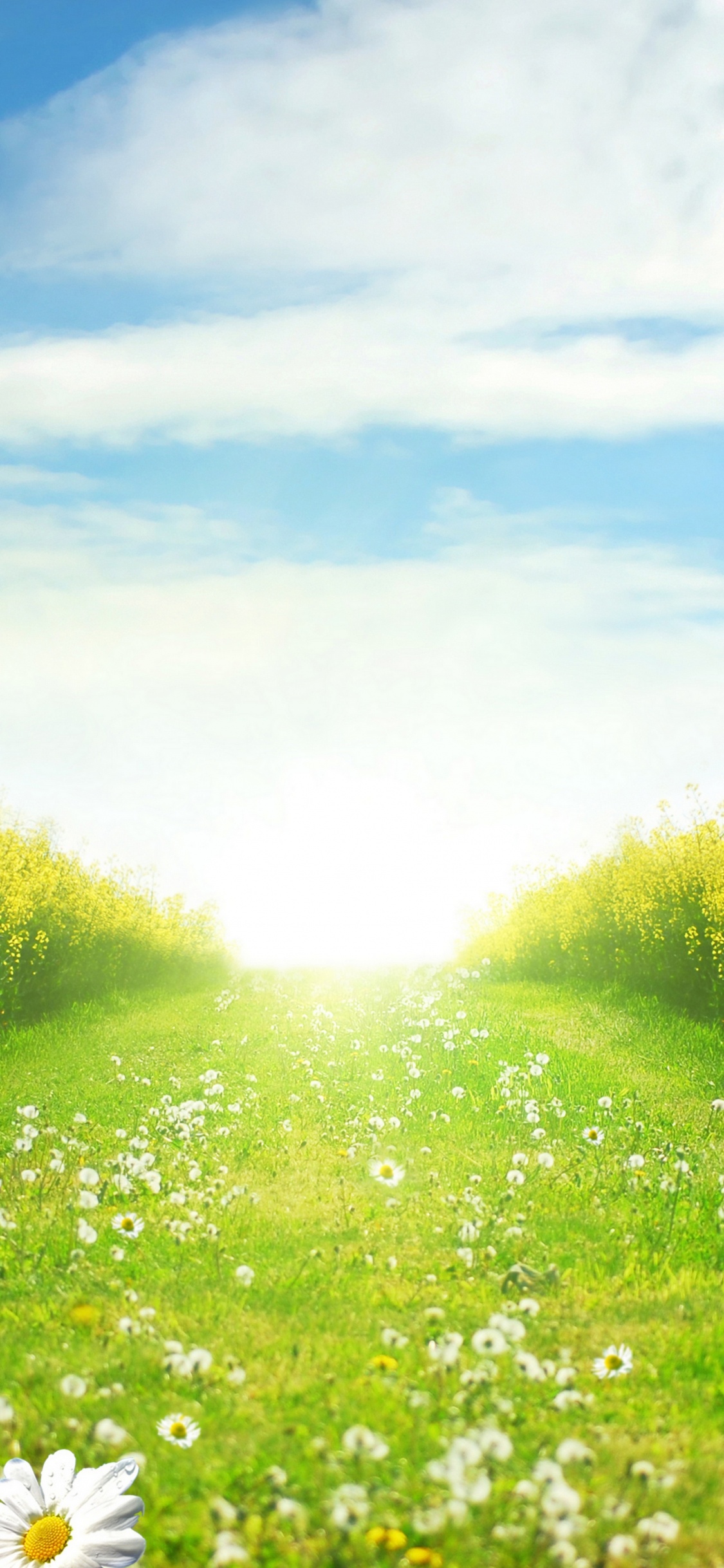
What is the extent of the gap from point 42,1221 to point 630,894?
41.1 feet

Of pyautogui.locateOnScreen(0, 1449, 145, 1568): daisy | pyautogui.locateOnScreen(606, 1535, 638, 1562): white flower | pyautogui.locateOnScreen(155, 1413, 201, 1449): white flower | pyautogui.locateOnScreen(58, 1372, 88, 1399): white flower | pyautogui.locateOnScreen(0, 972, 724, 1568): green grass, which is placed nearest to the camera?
pyautogui.locateOnScreen(606, 1535, 638, 1562): white flower

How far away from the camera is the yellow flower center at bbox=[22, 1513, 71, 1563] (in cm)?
327

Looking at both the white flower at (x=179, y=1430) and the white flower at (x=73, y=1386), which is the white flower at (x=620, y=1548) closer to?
the white flower at (x=179, y=1430)

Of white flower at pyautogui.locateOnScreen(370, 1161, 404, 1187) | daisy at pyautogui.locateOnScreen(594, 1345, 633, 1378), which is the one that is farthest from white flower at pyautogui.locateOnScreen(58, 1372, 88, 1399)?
white flower at pyautogui.locateOnScreen(370, 1161, 404, 1187)

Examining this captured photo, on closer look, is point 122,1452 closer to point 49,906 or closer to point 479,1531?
point 479,1531

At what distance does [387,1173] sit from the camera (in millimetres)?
6828

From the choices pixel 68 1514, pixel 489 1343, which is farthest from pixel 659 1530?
pixel 68 1514

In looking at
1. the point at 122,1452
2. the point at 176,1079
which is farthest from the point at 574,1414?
the point at 176,1079

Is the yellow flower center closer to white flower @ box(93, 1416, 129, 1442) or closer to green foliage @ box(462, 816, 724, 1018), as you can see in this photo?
white flower @ box(93, 1416, 129, 1442)

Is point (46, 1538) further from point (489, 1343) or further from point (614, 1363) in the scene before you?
point (614, 1363)

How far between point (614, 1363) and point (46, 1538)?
2.41 metres

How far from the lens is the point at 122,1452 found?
371cm

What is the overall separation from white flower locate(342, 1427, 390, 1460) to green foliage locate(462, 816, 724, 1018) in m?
11.5

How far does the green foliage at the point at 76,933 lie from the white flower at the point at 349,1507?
14159 mm
